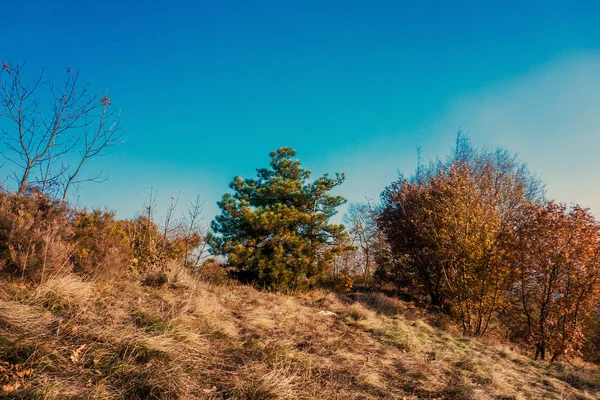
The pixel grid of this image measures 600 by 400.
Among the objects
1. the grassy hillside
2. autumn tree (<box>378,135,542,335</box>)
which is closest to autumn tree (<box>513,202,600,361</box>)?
autumn tree (<box>378,135,542,335</box>)

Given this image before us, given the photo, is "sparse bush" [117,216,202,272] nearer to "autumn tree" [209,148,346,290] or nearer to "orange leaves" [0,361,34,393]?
"autumn tree" [209,148,346,290]

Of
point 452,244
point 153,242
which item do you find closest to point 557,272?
point 452,244

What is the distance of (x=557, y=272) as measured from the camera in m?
7.48

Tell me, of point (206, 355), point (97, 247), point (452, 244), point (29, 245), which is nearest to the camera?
point (206, 355)

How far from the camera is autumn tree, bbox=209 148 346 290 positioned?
8.31 m

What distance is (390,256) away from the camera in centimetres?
1251

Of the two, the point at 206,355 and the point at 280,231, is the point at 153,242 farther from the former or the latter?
the point at 206,355

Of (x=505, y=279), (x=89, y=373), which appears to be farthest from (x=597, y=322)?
(x=89, y=373)

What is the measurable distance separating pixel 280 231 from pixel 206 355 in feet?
17.6

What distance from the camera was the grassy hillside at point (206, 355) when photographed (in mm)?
2611

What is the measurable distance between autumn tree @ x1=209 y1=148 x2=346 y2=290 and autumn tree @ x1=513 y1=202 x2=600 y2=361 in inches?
198

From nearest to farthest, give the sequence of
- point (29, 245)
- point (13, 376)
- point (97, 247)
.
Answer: point (13, 376)
point (29, 245)
point (97, 247)

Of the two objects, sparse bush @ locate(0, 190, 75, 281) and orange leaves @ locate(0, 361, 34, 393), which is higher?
sparse bush @ locate(0, 190, 75, 281)

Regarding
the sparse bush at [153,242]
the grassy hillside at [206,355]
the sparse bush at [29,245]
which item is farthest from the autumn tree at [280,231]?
the sparse bush at [29,245]
